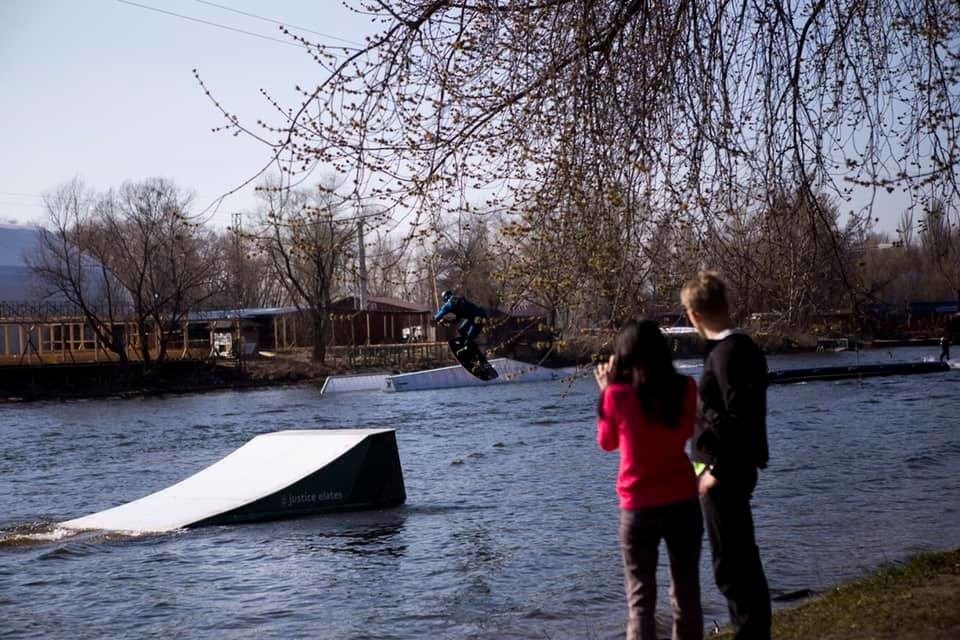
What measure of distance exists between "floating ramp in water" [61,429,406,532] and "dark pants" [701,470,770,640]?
11.6 metres

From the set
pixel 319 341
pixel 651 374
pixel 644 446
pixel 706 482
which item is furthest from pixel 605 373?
pixel 319 341

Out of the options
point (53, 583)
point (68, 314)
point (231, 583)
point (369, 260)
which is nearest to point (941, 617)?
point (369, 260)

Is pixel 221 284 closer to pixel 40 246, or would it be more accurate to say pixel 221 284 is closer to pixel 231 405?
pixel 40 246

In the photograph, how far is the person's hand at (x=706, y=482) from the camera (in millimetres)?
5457

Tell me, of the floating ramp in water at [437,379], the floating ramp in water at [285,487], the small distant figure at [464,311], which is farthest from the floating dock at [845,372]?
the small distant figure at [464,311]

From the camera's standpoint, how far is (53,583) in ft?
43.6

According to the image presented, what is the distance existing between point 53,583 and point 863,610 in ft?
32.1

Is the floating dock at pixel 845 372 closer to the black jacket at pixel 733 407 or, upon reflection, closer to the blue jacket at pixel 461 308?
the blue jacket at pixel 461 308

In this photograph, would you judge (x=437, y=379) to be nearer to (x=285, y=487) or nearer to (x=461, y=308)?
(x=285, y=487)

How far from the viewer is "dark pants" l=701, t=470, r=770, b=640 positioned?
5.50 metres

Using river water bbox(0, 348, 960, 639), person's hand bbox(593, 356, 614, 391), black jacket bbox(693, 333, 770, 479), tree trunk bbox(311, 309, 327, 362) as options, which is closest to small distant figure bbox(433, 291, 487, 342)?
river water bbox(0, 348, 960, 639)

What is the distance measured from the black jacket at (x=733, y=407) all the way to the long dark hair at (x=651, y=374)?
15cm

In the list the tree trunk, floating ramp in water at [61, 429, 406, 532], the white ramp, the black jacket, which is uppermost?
the tree trunk

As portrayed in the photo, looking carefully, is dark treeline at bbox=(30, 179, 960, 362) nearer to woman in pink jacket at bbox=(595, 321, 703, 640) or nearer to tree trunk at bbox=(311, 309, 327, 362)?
woman in pink jacket at bbox=(595, 321, 703, 640)
